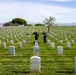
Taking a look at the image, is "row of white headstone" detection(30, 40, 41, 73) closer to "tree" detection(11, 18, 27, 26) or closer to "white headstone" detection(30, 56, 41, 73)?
"white headstone" detection(30, 56, 41, 73)

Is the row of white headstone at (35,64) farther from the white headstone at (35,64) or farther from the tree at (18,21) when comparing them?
the tree at (18,21)

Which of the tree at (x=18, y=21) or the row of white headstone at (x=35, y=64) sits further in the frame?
the tree at (x=18, y=21)

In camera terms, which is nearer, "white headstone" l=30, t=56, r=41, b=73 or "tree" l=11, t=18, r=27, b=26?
"white headstone" l=30, t=56, r=41, b=73

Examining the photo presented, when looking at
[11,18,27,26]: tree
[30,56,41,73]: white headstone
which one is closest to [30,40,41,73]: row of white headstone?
[30,56,41,73]: white headstone

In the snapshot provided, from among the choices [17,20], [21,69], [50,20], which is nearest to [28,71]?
[21,69]

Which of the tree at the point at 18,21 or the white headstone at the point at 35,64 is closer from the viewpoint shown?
the white headstone at the point at 35,64

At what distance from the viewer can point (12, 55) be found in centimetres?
1950

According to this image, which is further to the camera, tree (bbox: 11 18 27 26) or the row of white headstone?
tree (bbox: 11 18 27 26)

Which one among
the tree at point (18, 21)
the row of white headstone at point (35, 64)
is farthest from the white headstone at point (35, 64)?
the tree at point (18, 21)

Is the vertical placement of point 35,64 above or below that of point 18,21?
above

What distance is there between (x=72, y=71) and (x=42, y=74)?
6.15ft

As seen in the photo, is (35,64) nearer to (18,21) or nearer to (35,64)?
(35,64)

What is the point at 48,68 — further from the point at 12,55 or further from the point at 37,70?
the point at 12,55

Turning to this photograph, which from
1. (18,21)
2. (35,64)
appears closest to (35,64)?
(35,64)
